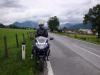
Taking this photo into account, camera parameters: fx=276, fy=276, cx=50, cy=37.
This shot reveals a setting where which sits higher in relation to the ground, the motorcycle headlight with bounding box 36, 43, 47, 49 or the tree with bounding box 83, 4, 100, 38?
the tree with bounding box 83, 4, 100, 38

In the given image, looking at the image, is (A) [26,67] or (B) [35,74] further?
(A) [26,67]

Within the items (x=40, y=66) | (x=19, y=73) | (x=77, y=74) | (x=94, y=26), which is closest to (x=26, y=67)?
(x=40, y=66)

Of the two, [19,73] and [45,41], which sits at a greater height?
[45,41]

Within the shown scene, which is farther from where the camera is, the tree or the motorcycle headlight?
the tree

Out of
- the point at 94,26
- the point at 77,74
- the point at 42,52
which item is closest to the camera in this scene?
the point at 77,74

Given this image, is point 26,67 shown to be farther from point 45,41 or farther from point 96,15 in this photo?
point 96,15

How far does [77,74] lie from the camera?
1096 centimetres

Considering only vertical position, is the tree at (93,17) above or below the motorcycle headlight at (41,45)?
above

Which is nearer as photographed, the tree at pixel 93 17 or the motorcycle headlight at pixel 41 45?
the motorcycle headlight at pixel 41 45

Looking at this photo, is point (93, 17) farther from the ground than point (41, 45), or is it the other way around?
point (93, 17)

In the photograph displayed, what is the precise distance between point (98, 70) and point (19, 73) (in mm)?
3495

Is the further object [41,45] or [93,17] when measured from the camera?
[93,17]

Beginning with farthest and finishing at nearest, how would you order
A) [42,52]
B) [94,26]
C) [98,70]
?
1. [94,26]
2. [42,52]
3. [98,70]

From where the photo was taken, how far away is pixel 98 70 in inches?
476
